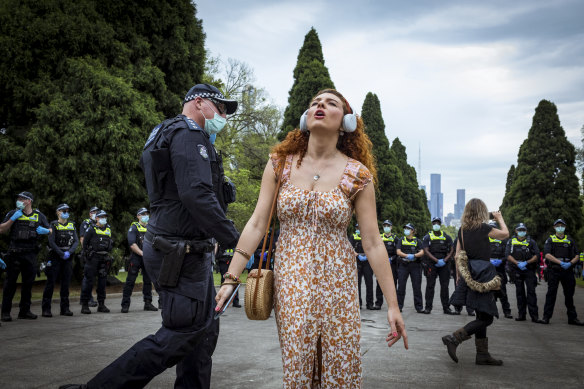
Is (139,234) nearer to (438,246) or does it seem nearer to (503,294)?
(438,246)

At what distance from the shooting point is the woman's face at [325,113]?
2967 mm

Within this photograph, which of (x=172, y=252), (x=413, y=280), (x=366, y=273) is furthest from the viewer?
(x=366, y=273)

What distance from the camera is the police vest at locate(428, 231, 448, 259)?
44.6 ft

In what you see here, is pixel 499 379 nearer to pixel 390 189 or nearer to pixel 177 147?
pixel 177 147

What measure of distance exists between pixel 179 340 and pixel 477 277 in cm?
502

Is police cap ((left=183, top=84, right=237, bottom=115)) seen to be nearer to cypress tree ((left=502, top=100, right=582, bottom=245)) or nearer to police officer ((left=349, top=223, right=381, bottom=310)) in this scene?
police officer ((left=349, top=223, right=381, bottom=310))

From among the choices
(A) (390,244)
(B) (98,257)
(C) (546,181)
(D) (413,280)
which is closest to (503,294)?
(D) (413,280)

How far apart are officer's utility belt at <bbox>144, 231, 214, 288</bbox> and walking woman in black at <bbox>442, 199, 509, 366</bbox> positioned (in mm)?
4448

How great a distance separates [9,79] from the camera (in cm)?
1678

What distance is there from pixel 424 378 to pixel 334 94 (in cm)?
377

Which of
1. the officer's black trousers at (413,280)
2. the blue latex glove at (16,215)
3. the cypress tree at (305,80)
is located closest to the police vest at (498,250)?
the officer's black trousers at (413,280)

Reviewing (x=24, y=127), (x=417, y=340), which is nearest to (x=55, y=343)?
(x=417, y=340)

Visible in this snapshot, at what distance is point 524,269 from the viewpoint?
11852mm

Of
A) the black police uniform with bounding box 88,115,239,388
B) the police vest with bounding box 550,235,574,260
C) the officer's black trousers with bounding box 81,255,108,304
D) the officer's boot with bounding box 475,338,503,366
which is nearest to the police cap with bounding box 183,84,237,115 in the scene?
the black police uniform with bounding box 88,115,239,388
